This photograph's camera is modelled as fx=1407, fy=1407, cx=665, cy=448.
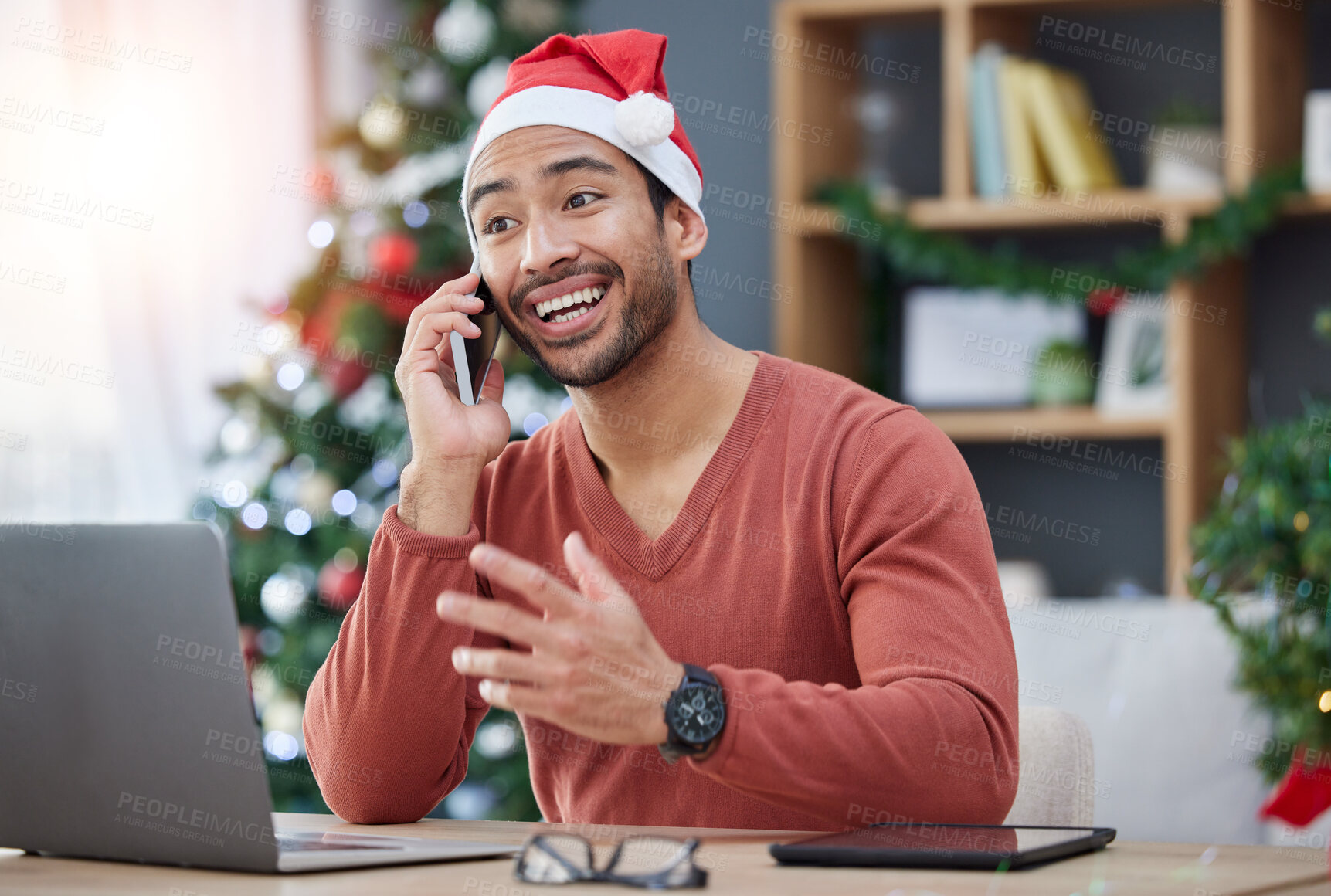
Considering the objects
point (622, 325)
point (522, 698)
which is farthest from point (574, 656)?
point (622, 325)

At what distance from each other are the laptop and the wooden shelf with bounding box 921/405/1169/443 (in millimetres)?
2290

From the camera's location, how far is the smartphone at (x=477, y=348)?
5.25 feet

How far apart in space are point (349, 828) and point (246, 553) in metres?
1.90

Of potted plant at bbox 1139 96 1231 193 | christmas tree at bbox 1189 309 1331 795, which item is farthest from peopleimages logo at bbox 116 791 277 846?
potted plant at bbox 1139 96 1231 193

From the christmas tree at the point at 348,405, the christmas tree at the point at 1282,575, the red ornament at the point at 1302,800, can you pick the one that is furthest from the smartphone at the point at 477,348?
the christmas tree at the point at 348,405

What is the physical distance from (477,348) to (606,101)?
0.33 m

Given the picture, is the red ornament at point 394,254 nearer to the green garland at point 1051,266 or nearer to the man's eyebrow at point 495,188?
the green garland at point 1051,266

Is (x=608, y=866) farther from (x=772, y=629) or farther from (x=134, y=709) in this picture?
(x=772, y=629)

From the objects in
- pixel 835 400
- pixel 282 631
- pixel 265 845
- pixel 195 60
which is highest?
pixel 195 60

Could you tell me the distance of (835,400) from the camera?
5.07 ft

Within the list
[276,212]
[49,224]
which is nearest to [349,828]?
[49,224]

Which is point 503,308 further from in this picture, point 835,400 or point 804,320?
point 804,320

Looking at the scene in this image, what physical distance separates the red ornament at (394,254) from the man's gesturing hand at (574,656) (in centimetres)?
217

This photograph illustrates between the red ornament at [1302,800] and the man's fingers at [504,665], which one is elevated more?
the man's fingers at [504,665]
